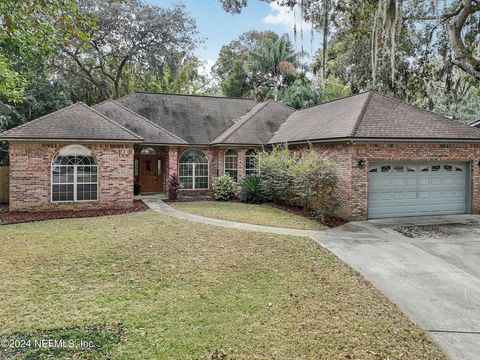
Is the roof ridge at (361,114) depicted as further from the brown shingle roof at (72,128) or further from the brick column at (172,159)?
the brick column at (172,159)

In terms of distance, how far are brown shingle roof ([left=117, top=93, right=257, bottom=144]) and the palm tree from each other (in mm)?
8177

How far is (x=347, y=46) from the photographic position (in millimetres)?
21250

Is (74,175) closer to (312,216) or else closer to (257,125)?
(312,216)

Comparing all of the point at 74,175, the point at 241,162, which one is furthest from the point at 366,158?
the point at 74,175

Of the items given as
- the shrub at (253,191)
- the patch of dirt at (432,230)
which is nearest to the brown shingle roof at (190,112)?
the shrub at (253,191)

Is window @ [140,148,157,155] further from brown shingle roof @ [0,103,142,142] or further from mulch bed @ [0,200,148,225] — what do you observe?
mulch bed @ [0,200,148,225]

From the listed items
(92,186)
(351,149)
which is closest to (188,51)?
(92,186)

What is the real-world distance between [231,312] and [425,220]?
10379mm

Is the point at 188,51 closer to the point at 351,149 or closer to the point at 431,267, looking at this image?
the point at 351,149

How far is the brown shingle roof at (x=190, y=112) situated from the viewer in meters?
19.8

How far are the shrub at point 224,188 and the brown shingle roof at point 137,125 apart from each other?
2.75 m

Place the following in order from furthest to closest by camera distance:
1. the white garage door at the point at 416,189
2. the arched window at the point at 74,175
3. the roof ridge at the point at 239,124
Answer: the roof ridge at the point at 239,124
the arched window at the point at 74,175
the white garage door at the point at 416,189

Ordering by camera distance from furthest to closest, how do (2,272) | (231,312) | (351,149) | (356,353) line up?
1. (351,149)
2. (2,272)
3. (231,312)
4. (356,353)

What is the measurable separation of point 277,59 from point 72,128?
20.9m
